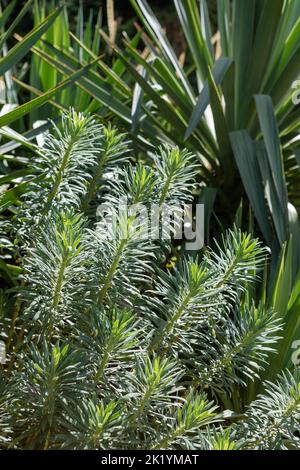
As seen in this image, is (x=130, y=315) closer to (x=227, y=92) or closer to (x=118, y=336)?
(x=118, y=336)

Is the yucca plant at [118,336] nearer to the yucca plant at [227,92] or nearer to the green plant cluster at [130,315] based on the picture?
the green plant cluster at [130,315]

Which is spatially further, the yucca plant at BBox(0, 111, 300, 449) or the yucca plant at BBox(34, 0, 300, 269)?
the yucca plant at BBox(34, 0, 300, 269)

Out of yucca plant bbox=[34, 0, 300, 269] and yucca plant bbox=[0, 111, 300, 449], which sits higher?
yucca plant bbox=[34, 0, 300, 269]

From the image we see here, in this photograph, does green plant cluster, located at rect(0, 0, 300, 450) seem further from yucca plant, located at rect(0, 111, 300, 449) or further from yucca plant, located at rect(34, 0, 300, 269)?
yucca plant, located at rect(34, 0, 300, 269)

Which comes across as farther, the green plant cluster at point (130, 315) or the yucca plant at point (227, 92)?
the yucca plant at point (227, 92)

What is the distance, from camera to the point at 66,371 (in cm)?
138

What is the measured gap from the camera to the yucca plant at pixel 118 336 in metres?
1.38

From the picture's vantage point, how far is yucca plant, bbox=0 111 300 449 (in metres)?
1.38

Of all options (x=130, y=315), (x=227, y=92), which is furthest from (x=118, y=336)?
(x=227, y=92)

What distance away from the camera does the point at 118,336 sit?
1366 mm

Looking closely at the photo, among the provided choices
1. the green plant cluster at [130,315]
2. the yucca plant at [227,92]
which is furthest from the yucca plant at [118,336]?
the yucca plant at [227,92]

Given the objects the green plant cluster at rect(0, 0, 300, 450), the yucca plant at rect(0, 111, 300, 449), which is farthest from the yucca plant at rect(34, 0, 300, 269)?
the yucca plant at rect(0, 111, 300, 449)
